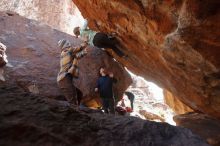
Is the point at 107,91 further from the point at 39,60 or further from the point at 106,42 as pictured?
the point at 39,60

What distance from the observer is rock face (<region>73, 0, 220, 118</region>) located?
19.1 ft

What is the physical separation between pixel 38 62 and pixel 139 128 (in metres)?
8.14

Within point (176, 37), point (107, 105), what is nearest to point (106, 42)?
point (107, 105)

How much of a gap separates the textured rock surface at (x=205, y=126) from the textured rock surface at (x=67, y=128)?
5871 millimetres

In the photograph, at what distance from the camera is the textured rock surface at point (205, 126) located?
29.9 feet

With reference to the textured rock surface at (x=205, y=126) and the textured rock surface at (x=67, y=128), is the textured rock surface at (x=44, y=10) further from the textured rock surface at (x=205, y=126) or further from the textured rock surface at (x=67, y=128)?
the textured rock surface at (x=67, y=128)

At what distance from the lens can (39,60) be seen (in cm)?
1129

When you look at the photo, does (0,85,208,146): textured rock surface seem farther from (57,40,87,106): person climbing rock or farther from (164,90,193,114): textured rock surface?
(164,90,193,114): textured rock surface

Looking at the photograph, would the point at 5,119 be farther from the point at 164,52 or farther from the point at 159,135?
the point at 164,52

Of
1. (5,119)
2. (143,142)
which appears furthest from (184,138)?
(5,119)

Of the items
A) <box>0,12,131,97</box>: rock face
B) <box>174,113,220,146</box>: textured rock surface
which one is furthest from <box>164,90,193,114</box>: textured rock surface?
<box>174,113,220,146</box>: textured rock surface

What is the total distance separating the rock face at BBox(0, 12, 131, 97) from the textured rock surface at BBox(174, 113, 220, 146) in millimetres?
3596

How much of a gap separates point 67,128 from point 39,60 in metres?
8.41

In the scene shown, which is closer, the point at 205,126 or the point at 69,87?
the point at 69,87
